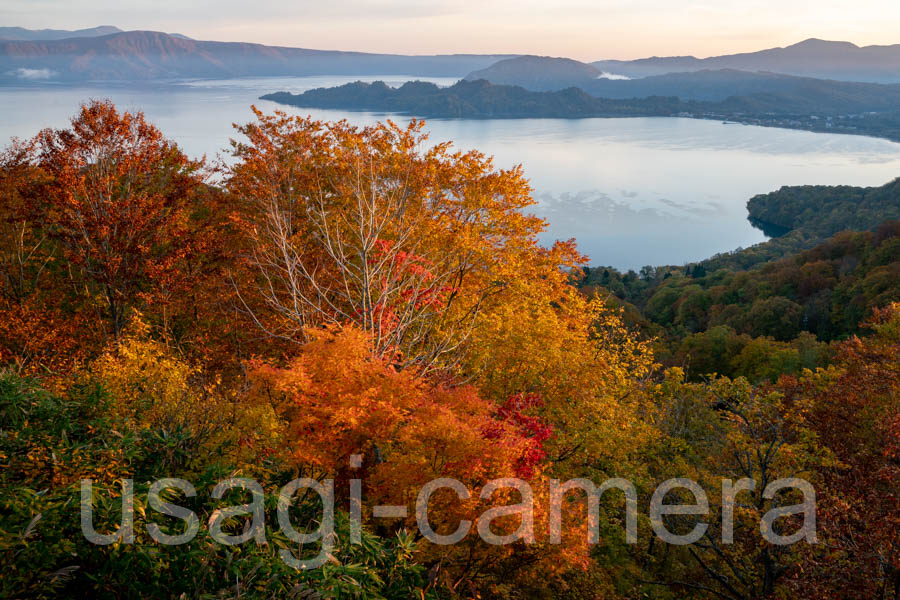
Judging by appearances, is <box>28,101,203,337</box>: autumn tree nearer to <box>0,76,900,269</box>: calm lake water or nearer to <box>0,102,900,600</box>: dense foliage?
<box>0,102,900,600</box>: dense foliage

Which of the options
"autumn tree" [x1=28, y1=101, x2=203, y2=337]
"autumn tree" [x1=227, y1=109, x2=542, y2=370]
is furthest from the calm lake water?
"autumn tree" [x1=28, y1=101, x2=203, y2=337]

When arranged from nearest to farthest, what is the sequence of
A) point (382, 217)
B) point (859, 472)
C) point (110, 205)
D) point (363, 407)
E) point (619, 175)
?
point (363, 407) → point (859, 472) → point (110, 205) → point (382, 217) → point (619, 175)

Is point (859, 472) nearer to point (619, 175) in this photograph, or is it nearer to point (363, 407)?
point (363, 407)

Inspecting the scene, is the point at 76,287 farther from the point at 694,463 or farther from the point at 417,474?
the point at 694,463

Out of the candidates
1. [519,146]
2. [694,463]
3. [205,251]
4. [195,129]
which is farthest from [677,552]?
[519,146]

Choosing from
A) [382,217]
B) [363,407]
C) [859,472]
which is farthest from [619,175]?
[363,407]

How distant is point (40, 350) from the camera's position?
1872cm

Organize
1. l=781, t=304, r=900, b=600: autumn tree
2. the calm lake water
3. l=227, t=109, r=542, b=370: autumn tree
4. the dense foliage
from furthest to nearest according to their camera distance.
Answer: the calm lake water < l=227, t=109, r=542, b=370: autumn tree < l=781, t=304, r=900, b=600: autumn tree < the dense foliage

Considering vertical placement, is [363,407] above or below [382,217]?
below

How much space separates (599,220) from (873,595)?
105m

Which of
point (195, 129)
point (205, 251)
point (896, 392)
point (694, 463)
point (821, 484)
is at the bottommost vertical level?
point (694, 463)

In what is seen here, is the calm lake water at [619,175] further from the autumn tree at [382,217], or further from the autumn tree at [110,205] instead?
the autumn tree at [110,205]

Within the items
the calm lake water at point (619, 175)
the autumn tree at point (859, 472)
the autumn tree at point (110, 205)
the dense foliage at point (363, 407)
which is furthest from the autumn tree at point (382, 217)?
the calm lake water at point (619, 175)

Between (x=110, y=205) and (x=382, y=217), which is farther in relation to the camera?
(x=382, y=217)
